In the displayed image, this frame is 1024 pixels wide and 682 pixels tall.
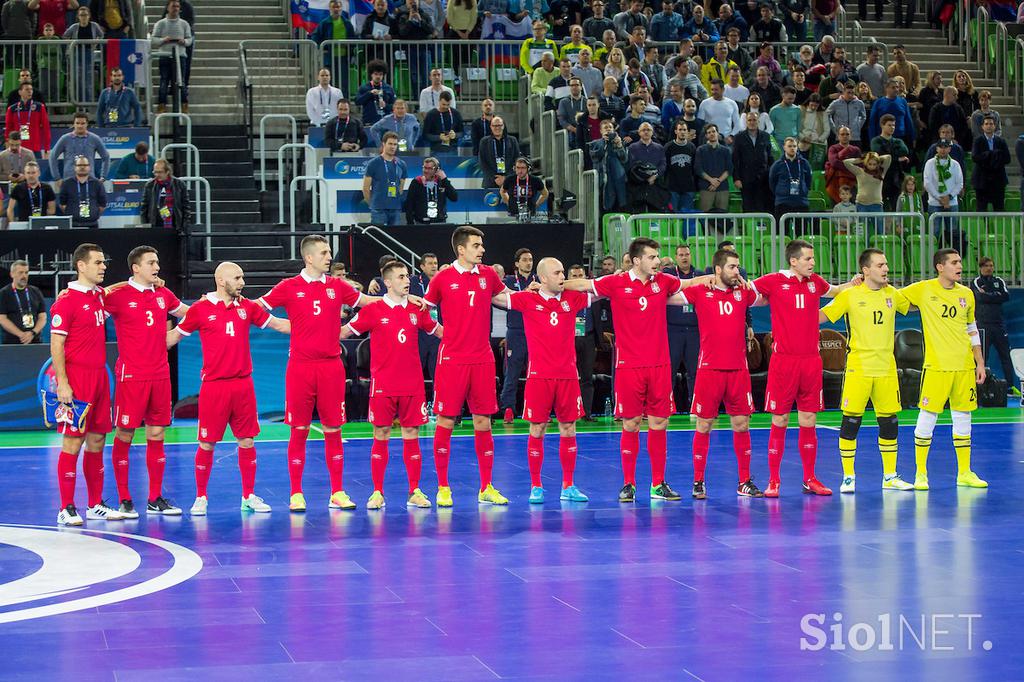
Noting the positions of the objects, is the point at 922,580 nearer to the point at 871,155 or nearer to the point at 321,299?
Answer: the point at 321,299

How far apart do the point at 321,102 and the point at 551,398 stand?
1283cm

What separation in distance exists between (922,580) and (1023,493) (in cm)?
414

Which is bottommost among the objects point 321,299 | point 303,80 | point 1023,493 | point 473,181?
point 1023,493

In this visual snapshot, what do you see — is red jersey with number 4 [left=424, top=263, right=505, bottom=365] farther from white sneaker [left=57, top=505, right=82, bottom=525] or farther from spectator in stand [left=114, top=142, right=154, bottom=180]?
spectator in stand [left=114, top=142, right=154, bottom=180]

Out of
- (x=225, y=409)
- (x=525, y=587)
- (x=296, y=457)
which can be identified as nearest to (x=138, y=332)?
(x=225, y=409)

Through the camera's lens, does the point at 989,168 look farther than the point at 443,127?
Yes

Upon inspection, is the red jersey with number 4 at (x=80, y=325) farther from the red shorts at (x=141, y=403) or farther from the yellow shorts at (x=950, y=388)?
the yellow shorts at (x=950, y=388)

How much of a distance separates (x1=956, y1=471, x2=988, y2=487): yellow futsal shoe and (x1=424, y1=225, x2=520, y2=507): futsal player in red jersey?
434 centimetres

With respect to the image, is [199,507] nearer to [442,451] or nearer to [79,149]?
[442,451]

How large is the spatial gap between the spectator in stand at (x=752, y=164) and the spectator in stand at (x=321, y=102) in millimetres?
6621

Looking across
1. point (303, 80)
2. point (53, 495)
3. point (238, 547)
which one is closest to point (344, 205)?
point (303, 80)

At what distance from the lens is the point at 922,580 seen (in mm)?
9586

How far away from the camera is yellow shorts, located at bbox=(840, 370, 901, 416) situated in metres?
13.4

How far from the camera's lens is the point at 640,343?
1291 centimetres
